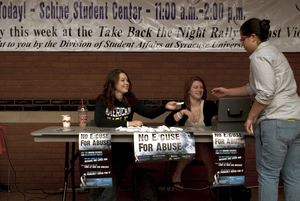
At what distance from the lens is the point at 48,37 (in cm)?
422

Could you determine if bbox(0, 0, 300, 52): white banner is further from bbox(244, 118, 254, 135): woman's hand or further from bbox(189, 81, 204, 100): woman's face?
bbox(244, 118, 254, 135): woman's hand

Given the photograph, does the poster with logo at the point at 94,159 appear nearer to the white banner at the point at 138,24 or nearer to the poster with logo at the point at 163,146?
the poster with logo at the point at 163,146

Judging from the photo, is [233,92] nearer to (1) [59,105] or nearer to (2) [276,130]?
(2) [276,130]

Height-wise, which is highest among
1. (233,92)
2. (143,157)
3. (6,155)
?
(233,92)

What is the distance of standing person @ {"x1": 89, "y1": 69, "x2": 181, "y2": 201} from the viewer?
3.14 meters

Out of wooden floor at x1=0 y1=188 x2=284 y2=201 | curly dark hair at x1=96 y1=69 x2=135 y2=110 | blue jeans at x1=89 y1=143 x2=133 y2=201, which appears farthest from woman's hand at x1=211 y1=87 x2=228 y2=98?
wooden floor at x1=0 y1=188 x2=284 y2=201

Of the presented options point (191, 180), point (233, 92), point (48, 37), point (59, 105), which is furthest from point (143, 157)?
point (48, 37)

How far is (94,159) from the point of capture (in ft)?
9.00

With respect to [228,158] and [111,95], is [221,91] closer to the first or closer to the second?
[228,158]

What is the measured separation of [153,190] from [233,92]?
4.79ft

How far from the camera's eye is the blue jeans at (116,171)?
3.04 meters

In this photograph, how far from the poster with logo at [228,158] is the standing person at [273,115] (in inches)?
10.8

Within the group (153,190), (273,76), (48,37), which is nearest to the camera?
(273,76)

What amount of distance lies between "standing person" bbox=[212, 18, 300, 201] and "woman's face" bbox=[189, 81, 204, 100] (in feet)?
4.10
